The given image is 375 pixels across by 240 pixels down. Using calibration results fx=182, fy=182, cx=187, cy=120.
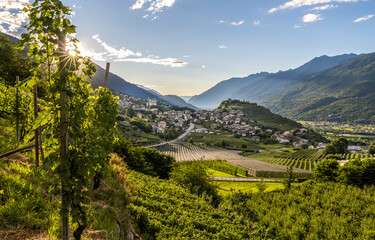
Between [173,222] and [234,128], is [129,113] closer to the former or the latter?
[234,128]

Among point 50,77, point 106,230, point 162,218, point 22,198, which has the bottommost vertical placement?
point 162,218

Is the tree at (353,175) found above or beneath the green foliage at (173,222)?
beneath

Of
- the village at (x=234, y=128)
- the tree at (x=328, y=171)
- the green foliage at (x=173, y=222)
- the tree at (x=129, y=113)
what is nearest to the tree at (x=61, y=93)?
the green foliage at (x=173, y=222)

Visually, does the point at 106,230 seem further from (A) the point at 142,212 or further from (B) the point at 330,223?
(B) the point at 330,223

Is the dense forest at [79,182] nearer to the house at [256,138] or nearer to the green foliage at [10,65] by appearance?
the green foliage at [10,65]

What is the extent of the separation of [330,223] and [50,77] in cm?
2296

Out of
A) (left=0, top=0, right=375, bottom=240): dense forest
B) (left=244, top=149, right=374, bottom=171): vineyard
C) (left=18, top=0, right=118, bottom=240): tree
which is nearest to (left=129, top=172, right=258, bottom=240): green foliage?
(left=0, top=0, right=375, bottom=240): dense forest

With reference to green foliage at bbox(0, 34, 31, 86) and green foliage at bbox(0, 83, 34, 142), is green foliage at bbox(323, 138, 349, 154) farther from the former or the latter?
green foliage at bbox(0, 34, 31, 86)

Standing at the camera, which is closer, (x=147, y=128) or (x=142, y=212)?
(x=142, y=212)

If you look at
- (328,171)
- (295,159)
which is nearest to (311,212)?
(328,171)

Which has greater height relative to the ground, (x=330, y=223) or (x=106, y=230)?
(x=106, y=230)

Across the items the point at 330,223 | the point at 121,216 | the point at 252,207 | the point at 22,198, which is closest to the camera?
the point at 22,198

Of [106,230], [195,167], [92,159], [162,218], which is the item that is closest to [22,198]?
[106,230]

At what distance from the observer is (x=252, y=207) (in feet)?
67.5
